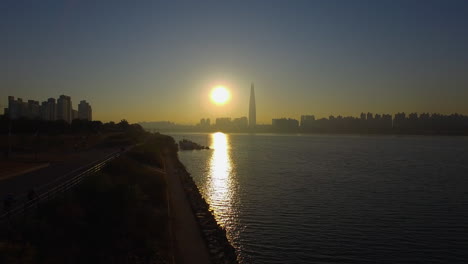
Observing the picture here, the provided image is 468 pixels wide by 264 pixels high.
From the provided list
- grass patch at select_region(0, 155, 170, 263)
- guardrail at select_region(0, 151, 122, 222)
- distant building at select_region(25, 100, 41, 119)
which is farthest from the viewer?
distant building at select_region(25, 100, 41, 119)

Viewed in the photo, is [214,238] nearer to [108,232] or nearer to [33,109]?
[108,232]

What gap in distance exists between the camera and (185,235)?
1828 centimetres

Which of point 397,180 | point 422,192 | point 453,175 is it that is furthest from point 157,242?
point 453,175

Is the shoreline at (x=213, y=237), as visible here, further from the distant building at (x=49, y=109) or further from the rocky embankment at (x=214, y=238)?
the distant building at (x=49, y=109)

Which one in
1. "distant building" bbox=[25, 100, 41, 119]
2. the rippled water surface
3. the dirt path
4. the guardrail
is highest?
"distant building" bbox=[25, 100, 41, 119]

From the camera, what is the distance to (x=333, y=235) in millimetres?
19797

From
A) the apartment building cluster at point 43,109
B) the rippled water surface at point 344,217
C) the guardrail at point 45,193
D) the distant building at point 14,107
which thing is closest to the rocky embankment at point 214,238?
the rippled water surface at point 344,217

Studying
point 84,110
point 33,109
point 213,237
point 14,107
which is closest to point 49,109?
point 33,109

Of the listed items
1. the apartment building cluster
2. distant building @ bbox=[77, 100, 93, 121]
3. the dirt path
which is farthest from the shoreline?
distant building @ bbox=[77, 100, 93, 121]

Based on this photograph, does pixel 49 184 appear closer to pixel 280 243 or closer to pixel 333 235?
pixel 280 243

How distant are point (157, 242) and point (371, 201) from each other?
1998 cm

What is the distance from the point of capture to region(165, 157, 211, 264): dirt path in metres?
15.4

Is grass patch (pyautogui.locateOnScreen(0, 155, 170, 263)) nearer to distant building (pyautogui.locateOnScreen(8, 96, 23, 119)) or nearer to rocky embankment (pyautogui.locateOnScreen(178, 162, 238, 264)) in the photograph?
rocky embankment (pyautogui.locateOnScreen(178, 162, 238, 264))

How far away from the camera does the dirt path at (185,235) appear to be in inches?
607
